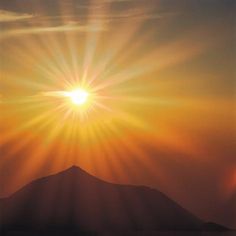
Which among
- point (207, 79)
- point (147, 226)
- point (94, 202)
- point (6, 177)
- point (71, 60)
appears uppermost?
point (71, 60)

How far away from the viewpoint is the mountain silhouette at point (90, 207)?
78.7 inches

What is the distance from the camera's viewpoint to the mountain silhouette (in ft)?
6.56

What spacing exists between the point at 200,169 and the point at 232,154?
6.9 inches

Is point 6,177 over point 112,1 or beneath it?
beneath

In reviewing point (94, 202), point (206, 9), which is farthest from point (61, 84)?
point (206, 9)

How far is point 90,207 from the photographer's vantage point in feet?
6.63

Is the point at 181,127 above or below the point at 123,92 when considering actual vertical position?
below

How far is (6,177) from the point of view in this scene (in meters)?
2.06

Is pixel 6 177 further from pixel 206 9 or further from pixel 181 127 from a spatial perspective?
pixel 206 9

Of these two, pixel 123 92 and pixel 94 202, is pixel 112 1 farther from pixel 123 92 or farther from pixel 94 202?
pixel 94 202

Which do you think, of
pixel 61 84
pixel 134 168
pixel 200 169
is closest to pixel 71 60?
pixel 61 84

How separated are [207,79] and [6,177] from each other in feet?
3.67

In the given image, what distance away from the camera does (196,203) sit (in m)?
2.00

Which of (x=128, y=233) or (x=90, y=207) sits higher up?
(x=90, y=207)
